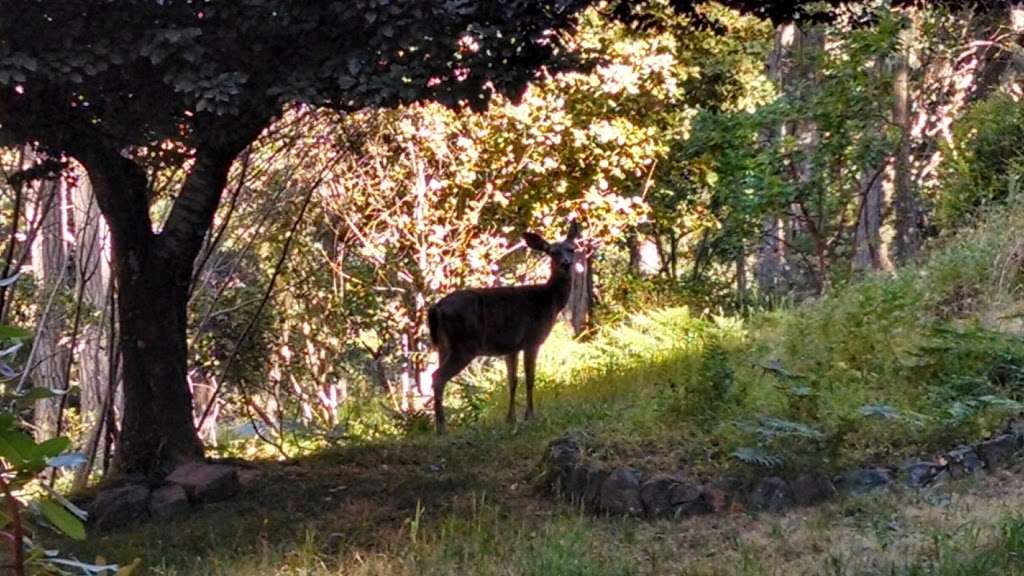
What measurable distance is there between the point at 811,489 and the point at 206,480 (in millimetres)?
3810

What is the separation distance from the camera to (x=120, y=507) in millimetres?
7922

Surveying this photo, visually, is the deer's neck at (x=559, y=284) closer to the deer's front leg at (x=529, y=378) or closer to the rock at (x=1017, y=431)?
the deer's front leg at (x=529, y=378)

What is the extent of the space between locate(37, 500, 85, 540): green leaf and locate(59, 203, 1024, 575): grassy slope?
11.1 feet

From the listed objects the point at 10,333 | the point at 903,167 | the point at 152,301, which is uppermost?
the point at 903,167

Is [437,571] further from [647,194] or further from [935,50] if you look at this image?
[935,50]

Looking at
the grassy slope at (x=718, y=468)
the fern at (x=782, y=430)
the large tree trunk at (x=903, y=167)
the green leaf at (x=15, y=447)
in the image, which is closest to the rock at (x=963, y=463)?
the grassy slope at (x=718, y=468)

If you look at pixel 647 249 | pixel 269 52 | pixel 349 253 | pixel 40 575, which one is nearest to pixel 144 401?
pixel 269 52

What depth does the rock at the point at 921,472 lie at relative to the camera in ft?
25.1

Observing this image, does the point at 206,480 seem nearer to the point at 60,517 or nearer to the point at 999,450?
the point at 999,450

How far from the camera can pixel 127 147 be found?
7602mm

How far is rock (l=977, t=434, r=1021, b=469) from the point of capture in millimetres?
7922

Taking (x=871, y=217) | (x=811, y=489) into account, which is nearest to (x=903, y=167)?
(x=871, y=217)

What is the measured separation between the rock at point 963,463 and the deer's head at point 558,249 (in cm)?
499

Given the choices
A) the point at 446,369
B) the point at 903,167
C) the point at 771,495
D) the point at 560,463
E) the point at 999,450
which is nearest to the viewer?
the point at 771,495
